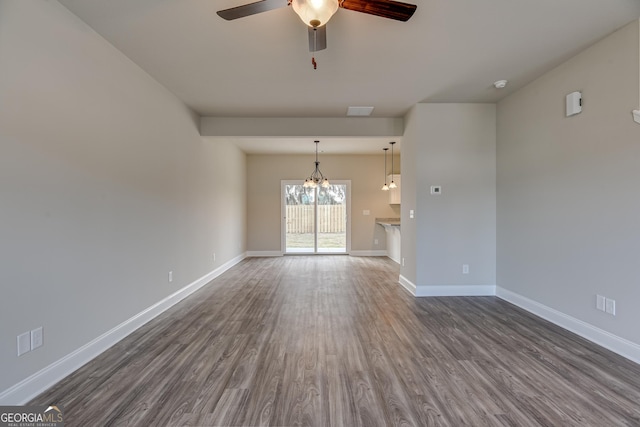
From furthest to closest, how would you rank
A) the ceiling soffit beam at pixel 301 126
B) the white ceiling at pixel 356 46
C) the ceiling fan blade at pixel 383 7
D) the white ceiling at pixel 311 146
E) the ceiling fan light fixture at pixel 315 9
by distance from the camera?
the white ceiling at pixel 311 146 < the ceiling soffit beam at pixel 301 126 < the white ceiling at pixel 356 46 < the ceiling fan blade at pixel 383 7 < the ceiling fan light fixture at pixel 315 9

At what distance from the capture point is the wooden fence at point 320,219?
7520 millimetres

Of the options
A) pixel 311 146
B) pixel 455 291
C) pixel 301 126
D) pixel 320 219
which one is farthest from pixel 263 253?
pixel 455 291

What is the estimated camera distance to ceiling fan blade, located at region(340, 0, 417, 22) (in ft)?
5.21

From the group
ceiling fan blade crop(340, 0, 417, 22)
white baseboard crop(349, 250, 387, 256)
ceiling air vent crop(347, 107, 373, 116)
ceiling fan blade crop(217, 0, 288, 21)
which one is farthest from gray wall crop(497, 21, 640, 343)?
white baseboard crop(349, 250, 387, 256)

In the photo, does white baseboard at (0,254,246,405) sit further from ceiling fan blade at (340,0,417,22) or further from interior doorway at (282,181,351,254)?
interior doorway at (282,181,351,254)

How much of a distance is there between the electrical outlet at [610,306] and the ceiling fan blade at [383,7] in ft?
9.33

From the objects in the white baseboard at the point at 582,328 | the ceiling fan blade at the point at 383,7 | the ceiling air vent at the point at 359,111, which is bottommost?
the white baseboard at the point at 582,328

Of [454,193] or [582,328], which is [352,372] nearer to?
[582,328]

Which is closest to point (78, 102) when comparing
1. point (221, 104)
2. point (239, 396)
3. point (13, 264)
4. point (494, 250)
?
point (13, 264)

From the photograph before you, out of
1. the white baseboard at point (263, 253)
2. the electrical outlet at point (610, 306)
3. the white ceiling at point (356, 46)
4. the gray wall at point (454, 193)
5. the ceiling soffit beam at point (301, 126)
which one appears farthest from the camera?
the white baseboard at point (263, 253)

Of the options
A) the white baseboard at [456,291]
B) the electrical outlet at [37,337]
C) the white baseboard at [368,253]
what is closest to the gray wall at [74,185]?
the electrical outlet at [37,337]

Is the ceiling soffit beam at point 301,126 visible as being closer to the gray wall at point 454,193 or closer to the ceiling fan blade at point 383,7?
the gray wall at point 454,193

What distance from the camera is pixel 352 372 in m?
2.04

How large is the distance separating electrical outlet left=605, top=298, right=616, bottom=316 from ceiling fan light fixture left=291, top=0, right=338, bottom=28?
3161 mm
